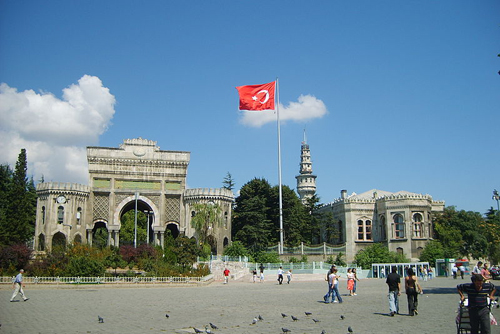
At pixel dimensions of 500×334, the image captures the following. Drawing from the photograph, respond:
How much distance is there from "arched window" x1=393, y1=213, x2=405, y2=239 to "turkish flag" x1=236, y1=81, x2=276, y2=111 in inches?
719

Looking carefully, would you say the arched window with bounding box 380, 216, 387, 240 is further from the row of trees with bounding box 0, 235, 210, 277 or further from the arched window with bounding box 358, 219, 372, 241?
the row of trees with bounding box 0, 235, 210, 277

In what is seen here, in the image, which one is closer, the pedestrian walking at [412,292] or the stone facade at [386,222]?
the pedestrian walking at [412,292]

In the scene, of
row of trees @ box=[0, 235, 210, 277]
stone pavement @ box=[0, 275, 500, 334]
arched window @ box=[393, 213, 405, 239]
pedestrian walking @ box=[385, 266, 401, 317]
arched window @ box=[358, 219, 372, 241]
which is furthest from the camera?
arched window @ box=[358, 219, 372, 241]

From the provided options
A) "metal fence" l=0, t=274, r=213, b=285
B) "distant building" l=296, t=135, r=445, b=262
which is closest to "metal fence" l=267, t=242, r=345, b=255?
"distant building" l=296, t=135, r=445, b=262

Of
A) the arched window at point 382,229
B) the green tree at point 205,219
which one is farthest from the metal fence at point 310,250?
the green tree at point 205,219

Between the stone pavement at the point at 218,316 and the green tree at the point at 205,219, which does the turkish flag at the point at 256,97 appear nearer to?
the green tree at the point at 205,219

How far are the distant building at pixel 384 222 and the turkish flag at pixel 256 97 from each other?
642 inches

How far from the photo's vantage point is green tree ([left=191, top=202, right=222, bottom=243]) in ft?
157

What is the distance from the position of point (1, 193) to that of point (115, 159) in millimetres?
18835

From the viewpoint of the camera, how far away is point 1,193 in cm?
6025

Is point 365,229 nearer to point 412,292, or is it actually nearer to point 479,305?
point 412,292

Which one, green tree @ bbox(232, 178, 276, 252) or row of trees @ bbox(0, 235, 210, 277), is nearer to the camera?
row of trees @ bbox(0, 235, 210, 277)

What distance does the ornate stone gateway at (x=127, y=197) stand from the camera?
4903 centimetres

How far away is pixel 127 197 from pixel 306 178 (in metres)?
61.8
